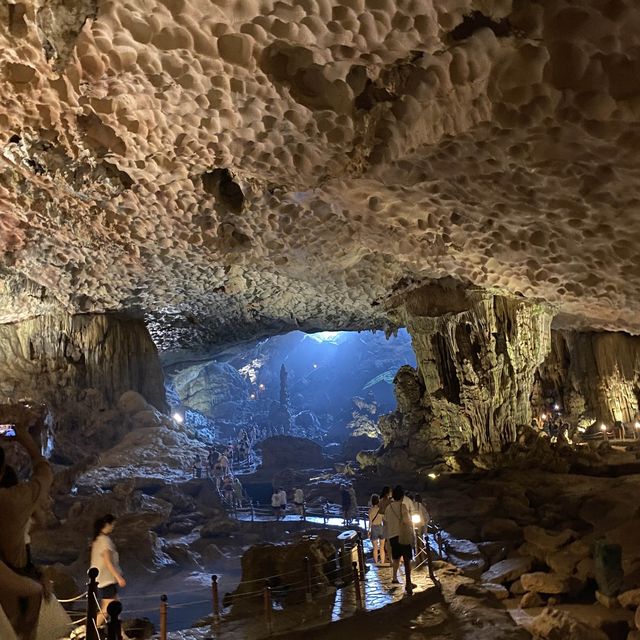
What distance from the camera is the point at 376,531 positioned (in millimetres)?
7953

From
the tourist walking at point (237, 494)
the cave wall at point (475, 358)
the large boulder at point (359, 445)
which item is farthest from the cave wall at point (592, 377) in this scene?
the large boulder at point (359, 445)

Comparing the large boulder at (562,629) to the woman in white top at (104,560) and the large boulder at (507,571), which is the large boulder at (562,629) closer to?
the large boulder at (507,571)

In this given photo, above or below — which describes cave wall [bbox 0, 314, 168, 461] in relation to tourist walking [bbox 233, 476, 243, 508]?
above

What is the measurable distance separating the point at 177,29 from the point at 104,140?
267 cm

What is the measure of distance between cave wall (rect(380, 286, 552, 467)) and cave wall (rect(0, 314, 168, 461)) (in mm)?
8493

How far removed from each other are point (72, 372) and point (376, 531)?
11239 millimetres

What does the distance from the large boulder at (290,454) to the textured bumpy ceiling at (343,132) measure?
2293 cm

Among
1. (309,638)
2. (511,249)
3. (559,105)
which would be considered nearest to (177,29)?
(559,105)

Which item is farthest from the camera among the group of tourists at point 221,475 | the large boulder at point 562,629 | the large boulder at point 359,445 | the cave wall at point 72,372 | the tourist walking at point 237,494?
the large boulder at point 359,445

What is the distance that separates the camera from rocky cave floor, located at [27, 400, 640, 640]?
6.01 meters

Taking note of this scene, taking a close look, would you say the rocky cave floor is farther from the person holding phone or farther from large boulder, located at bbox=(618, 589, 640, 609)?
the person holding phone

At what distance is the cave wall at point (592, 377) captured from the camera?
1681cm

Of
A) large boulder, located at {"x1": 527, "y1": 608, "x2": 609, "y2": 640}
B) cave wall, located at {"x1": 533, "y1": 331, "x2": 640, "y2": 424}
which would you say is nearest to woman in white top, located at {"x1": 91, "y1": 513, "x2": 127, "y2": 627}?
large boulder, located at {"x1": 527, "y1": 608, "x2": 609, "y2": 640}

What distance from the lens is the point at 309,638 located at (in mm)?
5352
